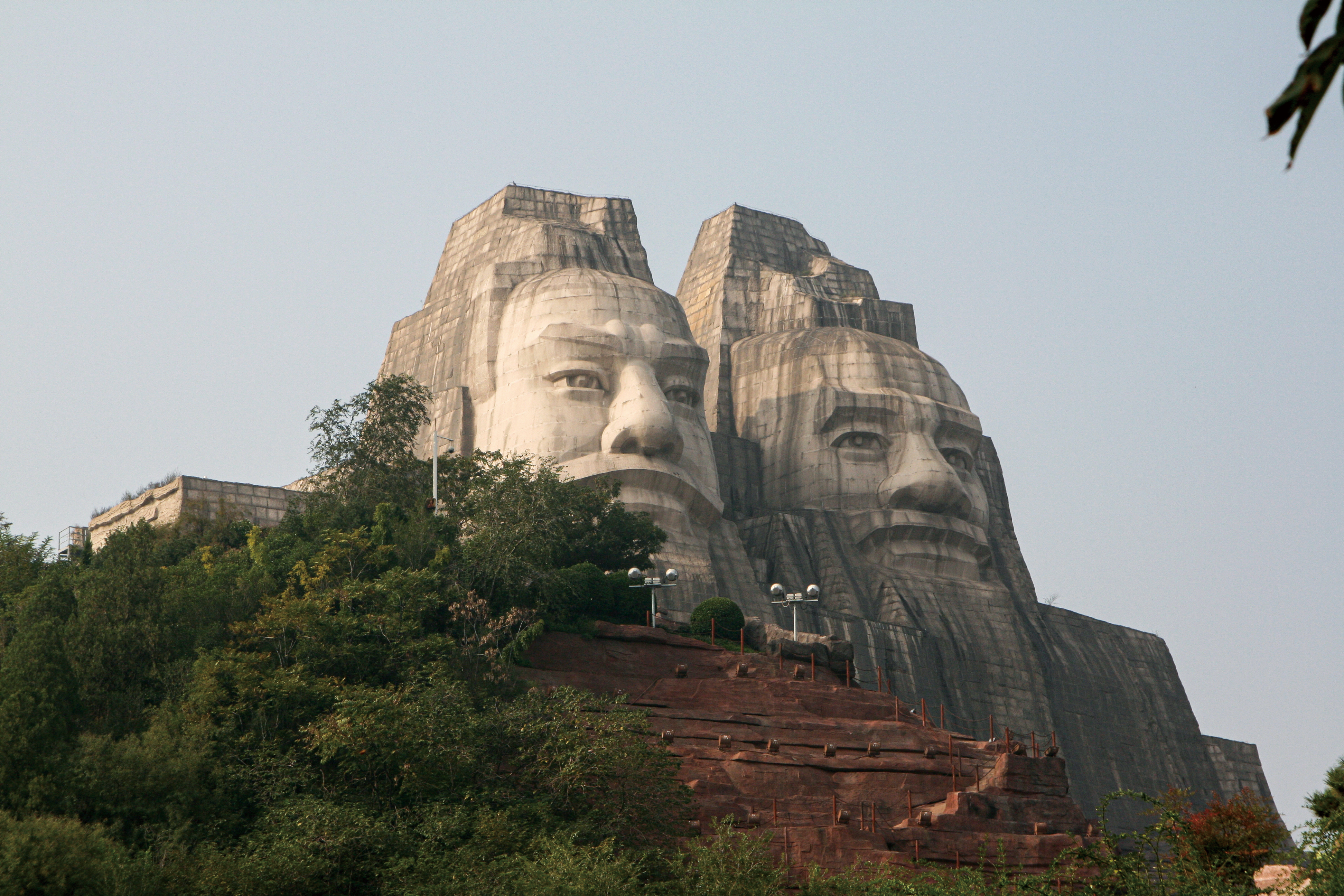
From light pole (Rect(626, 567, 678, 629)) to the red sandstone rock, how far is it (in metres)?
0.82

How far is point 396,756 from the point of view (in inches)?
932

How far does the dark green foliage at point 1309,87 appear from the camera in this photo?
4859 millimetres

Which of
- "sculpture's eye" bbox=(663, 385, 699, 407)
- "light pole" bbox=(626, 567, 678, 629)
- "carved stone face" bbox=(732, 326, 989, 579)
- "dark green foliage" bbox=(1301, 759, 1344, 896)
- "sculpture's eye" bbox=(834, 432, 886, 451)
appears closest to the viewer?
"dark green foliage" bbox=(1301, 759, 1344, 896)

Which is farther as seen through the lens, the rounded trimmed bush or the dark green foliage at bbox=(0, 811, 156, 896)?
the rounded trimmed bush

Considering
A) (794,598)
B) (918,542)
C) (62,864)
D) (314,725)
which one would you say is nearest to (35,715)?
(314,725)

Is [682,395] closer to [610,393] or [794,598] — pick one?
[610,393]

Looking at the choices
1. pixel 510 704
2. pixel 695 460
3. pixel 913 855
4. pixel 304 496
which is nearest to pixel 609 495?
pixel 695 460

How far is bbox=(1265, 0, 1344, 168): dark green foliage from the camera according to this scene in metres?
4.86

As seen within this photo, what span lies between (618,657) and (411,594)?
496 centimetres

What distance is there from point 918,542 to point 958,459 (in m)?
2.77

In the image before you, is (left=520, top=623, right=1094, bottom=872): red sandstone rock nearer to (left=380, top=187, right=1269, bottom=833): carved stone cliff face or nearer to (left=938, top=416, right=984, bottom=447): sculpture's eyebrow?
→ (left=380, top=187, right=1269, bottom=833): carved stone cliff face

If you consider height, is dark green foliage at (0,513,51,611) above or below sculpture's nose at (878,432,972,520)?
below

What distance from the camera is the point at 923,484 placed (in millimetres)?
45188

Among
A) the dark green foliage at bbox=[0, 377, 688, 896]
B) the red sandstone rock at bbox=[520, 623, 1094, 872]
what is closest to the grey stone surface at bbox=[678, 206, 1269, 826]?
the red sandstone rock at bbox=[520, 623, 1094, 872]
